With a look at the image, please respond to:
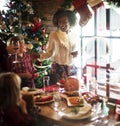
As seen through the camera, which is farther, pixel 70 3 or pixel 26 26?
pixel 26 26

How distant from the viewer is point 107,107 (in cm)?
110

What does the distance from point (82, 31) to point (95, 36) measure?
0.10m

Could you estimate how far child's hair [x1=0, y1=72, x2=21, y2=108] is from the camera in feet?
2.45

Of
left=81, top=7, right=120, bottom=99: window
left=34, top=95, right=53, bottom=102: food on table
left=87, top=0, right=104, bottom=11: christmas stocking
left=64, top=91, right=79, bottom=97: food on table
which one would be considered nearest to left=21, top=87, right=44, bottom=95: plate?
left=34, top=95, right=53, bottom=102: food on table

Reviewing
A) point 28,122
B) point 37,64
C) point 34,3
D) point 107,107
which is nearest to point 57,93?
point 107,107

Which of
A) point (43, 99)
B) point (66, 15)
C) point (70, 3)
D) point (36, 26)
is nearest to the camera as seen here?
point (43, 99)

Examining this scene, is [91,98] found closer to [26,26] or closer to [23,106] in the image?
[23,106]

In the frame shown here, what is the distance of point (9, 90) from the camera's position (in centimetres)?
75

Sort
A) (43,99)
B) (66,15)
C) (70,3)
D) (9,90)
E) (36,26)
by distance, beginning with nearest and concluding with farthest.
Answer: (9,90), (43,99), (66,15), (70,3), (36,26)

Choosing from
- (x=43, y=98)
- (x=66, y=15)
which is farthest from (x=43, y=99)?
(x=66, y=15)

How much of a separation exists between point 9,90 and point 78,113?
12.6 inches

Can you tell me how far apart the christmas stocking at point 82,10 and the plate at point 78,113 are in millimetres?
550

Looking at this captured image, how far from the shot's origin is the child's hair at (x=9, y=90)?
0.75 metres

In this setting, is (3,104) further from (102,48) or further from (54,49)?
(102,48)
